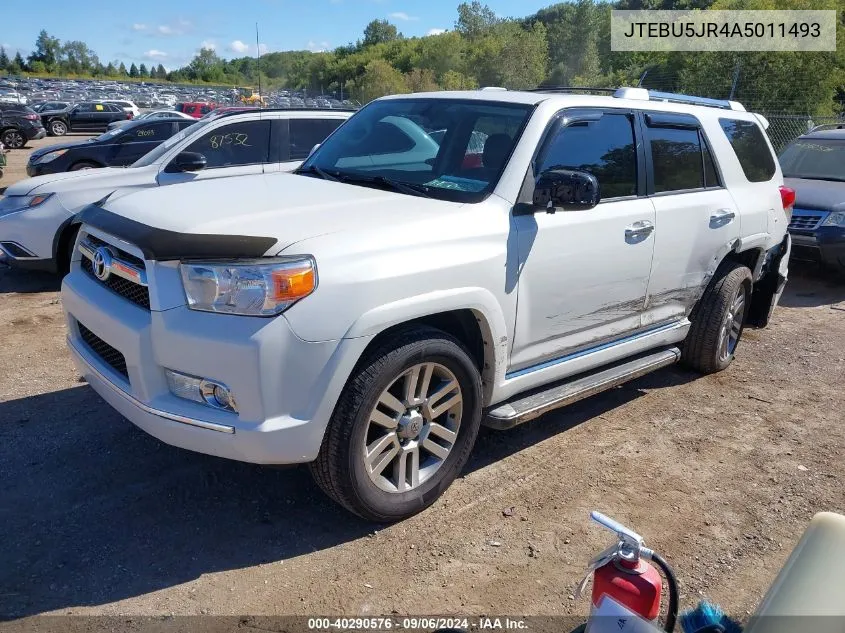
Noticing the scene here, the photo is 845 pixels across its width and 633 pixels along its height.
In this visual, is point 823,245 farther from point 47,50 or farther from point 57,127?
point 47,50

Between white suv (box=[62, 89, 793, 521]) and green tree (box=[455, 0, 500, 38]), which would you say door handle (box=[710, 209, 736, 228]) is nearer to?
white suv (box=[62, 89, 793, 521])

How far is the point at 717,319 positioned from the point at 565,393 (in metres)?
1.81

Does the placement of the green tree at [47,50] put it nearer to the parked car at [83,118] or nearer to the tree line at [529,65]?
the tree line at [529,65]

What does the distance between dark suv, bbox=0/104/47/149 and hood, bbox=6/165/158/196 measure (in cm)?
1913

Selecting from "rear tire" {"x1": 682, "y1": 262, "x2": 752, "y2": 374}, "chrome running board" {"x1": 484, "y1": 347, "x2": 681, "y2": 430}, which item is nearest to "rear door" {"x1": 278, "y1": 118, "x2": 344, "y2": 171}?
"rear tire" {"x1": 682, "y1": 262, "x2": 752, "y2": 374}

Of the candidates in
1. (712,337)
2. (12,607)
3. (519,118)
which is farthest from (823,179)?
(12,607)

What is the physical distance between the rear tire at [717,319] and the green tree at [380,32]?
110992mm

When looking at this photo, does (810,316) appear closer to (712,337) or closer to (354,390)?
(712,337)

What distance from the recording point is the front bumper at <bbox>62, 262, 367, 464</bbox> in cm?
277

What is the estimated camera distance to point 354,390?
2.98 m

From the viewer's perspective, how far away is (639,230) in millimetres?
4180

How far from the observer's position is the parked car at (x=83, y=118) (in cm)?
3050

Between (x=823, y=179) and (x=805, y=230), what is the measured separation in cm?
121

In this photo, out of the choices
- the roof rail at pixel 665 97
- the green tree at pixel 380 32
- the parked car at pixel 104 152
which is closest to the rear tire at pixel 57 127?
the parked car at pixel 104 152
